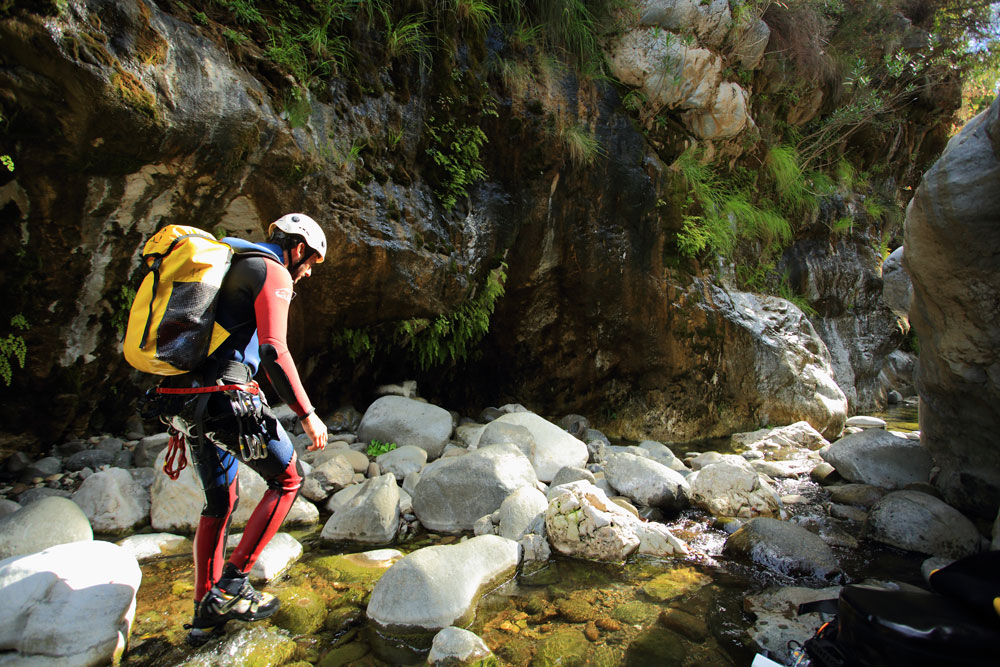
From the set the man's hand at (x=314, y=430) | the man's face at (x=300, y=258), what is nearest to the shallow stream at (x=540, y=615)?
the man's hand at (x=314, y=430)

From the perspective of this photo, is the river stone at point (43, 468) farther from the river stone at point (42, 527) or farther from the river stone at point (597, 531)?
the river stone at point (597, 531)

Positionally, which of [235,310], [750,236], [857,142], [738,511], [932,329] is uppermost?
[857,142]

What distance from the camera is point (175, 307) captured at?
7.33ft

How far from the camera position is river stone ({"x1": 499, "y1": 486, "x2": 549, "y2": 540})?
366 cm

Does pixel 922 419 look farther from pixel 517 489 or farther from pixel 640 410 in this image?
pixel 517 489

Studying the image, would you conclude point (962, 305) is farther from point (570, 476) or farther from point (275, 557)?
point (275, 557)

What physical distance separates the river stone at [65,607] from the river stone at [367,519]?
1376 millimetres

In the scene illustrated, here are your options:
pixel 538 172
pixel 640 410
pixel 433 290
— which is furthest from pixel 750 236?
pixel 433 290

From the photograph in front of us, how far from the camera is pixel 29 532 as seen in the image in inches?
120

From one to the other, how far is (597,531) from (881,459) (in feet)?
12.2

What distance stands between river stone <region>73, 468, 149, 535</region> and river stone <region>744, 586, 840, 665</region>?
159 inches

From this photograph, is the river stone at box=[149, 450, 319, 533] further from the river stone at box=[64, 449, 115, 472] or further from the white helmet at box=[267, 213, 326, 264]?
the white helmet at box=[267, 213, 326, 264]

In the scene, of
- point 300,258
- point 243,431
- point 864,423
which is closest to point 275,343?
point 243,431

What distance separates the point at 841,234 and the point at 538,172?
751 cm
